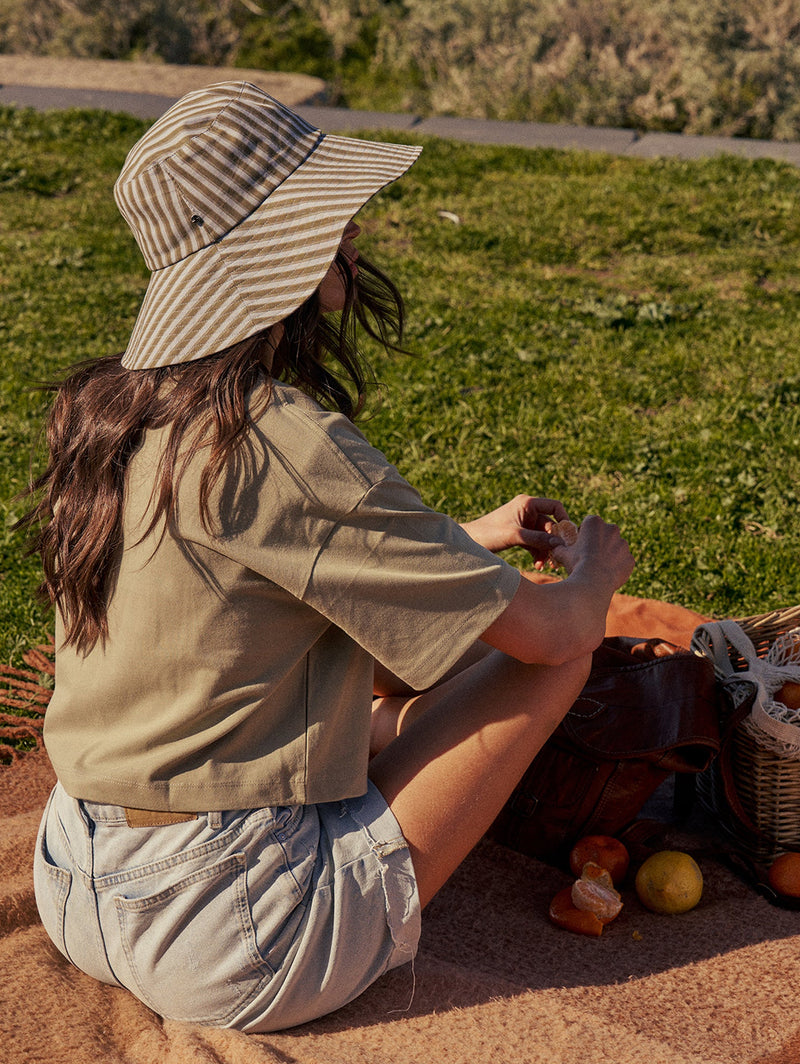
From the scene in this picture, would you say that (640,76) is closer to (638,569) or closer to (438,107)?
(438,107)

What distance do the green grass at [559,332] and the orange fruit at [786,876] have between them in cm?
135

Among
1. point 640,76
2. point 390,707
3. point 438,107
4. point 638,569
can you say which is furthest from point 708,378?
point 438,107

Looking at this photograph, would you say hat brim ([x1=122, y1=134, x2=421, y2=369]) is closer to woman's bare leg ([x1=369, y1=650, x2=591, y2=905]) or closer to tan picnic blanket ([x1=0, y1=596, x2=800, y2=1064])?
woman's bare leg ([x1=369, y1=650, x2=591, y2=905])

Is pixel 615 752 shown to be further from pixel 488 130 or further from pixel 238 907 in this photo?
pixel 488 130

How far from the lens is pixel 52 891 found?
79.6 inches

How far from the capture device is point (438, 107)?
1180 centimetres

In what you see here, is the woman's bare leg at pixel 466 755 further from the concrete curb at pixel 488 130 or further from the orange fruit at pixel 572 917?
the concrete curb at pixel 488 130

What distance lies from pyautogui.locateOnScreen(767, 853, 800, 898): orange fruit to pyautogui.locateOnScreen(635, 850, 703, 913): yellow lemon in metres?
0.16

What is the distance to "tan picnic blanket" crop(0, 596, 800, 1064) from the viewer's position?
76.8 inches

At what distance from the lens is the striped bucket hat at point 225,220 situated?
70.7 inches

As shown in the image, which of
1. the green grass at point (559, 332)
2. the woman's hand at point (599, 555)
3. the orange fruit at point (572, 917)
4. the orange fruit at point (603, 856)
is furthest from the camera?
the green grass at point (559, 332)

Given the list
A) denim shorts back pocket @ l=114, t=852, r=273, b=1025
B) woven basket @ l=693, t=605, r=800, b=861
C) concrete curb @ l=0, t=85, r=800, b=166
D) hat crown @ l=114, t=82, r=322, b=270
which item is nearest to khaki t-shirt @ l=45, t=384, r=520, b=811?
denim shorts back pocket @ l=114, t=852, r=273, b=1025

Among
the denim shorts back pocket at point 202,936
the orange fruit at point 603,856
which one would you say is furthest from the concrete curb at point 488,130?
the denim shorts back pocket at point 202,936

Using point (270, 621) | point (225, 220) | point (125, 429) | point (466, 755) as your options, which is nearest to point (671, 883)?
point (466, 755)
